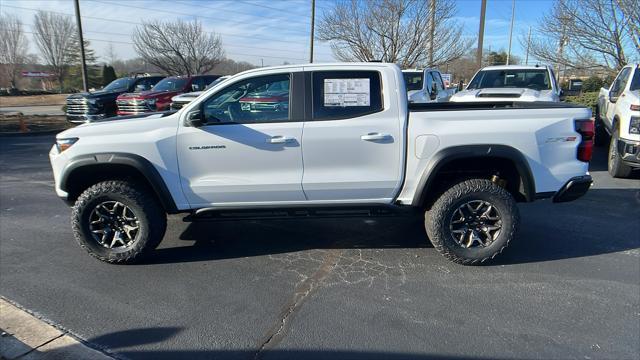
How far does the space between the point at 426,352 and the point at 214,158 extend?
7.81 feet

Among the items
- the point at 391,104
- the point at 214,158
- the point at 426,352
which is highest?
the point at 391,104

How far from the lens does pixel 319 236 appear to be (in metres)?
4.71

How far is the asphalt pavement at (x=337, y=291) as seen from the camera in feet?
9.13

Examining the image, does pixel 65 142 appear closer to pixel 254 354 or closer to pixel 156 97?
pixel 254 354

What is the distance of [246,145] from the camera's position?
147 inches

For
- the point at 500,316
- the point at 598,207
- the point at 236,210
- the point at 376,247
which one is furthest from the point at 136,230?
the point at 598,207

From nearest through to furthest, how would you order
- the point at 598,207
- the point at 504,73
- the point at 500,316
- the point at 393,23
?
the point at 500,316 < the point at 598,207 < the point at 504,73 < the point at 393,23

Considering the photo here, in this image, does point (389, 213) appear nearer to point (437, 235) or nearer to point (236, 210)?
point (437, 235)

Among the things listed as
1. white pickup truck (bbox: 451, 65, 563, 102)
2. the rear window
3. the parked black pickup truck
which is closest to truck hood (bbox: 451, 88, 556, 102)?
white pickup truck (bbox: 451, 65, 563, 102)

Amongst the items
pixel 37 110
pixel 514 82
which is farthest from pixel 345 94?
pixel 37 110

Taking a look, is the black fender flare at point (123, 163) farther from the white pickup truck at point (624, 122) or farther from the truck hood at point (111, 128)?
the white pickup truck at point (624, 122)

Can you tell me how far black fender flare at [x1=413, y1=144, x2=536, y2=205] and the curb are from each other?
2.83 meters

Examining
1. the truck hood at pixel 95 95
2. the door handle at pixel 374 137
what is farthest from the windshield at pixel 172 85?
the door handle at pixel 374 137

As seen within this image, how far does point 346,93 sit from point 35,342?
3.05 meters
